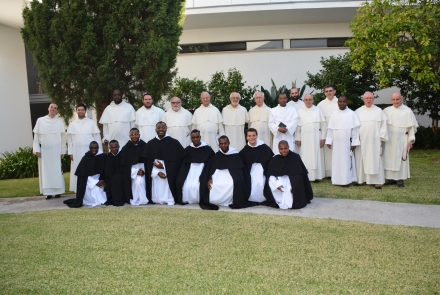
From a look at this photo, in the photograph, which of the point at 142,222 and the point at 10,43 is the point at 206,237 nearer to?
the point at 142,222

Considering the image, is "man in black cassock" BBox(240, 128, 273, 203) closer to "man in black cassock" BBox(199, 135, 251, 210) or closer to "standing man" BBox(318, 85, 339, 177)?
"man in black cassock" BBox(199, 135, 251, 210)

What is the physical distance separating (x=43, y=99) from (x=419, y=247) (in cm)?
1989

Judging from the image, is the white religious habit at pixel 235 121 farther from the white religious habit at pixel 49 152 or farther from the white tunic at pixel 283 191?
the white religious habit at pixel 49 152

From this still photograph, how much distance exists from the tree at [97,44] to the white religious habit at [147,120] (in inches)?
30.0

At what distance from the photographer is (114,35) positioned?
11078mm

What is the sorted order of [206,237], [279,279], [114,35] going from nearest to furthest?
[279,279], [206,237], [114,35]

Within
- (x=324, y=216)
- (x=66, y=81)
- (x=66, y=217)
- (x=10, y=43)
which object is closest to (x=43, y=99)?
(x=10, y=43)

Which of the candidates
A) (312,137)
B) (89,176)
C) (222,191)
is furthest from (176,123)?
(312,137)

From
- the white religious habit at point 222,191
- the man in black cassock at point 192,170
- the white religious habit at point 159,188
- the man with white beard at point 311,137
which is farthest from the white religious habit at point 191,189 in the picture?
the man with white beard at point 311,137

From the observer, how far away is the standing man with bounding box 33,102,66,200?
411 inches

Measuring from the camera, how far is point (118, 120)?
11.1 meters

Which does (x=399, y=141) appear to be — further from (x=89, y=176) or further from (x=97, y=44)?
(x=97, y=44)

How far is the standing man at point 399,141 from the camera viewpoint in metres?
10.6

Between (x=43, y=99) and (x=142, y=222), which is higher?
(x=43, y=99)
